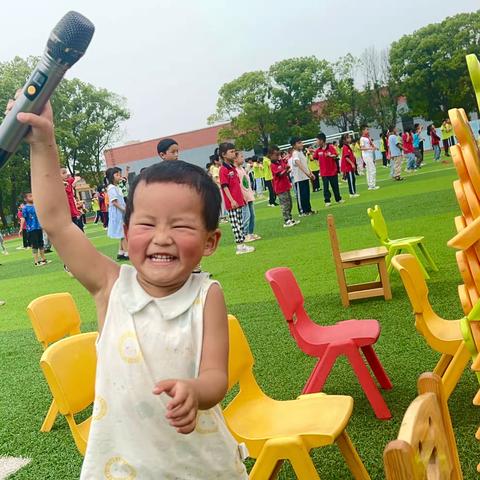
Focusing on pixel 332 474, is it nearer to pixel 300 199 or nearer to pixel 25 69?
pixel 300 199

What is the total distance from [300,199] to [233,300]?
7.54m

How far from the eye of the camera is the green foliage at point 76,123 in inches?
1692

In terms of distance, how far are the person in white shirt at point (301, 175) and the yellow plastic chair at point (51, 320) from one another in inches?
364

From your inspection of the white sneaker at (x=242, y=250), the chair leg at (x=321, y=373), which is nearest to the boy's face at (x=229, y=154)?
the white sneaker at (x=242, y=250)

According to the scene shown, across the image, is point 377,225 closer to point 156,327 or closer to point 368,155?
point 156,327

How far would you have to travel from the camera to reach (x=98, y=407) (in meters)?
1.61

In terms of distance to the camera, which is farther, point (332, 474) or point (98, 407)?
point (332, 474)

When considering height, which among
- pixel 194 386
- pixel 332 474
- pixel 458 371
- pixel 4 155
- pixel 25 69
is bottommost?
pixel 332 474

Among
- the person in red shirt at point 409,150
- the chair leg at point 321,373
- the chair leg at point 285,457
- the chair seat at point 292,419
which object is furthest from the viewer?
the person in red shirt at point 409,150

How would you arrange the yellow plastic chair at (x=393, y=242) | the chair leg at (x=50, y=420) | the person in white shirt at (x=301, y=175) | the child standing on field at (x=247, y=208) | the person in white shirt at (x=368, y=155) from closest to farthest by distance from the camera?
the chair leg at (x=50, y=420) < the yellow plastic chair at (x=393, y=242) < the child standing on field at (x=247, y=208) < the person in white shirt at (x=301, y=175) < the person in white shirt at (x=368, y=155)

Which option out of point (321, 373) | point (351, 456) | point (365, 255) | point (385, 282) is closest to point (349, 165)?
point (365, 255)

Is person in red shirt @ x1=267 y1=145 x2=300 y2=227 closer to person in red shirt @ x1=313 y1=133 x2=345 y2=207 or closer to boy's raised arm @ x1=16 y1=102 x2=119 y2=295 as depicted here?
person in red shirt @ x1=313 y1=133 x2=345 y2=207

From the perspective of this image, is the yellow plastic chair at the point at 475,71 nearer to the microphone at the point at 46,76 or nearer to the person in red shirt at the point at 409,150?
the microphone at the point at 46,76

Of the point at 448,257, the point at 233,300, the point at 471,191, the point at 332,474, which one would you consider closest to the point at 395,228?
the point at 448,257
